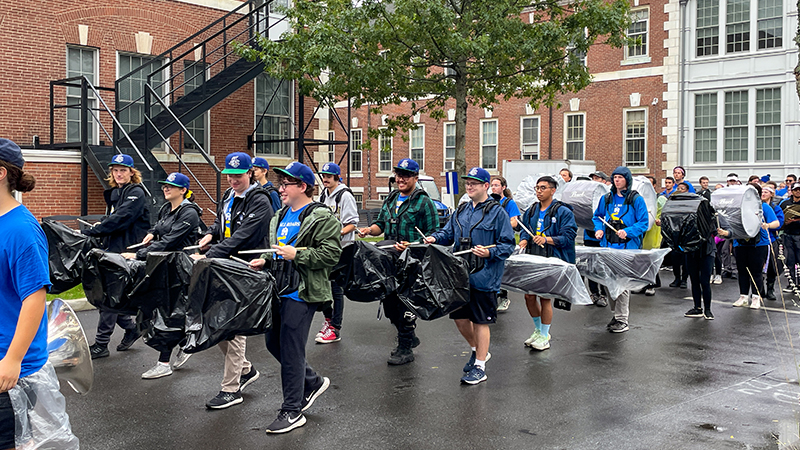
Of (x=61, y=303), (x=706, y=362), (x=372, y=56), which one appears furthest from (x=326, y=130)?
(x=61, y=303)

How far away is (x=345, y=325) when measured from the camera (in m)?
9.52

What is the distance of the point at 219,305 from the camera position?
497 cm

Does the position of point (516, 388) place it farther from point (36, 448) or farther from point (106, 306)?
point (36, 448)

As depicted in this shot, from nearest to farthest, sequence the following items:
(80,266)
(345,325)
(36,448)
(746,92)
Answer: (36,448) → (80,266) → (345,325) → (746,92)

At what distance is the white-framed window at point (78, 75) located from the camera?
16156 millimetres

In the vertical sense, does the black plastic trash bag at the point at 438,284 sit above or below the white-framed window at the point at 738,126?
below

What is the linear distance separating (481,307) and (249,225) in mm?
2220

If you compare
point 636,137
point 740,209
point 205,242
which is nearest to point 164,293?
point 205,242

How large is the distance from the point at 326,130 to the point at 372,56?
4610 millimetres

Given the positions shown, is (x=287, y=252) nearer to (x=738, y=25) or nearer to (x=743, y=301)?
(x=743, y=301)

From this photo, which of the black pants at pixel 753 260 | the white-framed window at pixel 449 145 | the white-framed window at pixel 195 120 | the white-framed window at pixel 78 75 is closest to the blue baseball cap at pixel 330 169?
the black pants at pixel 753 260

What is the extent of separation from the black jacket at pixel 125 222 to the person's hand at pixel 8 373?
187 inches

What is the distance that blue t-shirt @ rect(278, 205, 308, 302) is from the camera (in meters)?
5.34

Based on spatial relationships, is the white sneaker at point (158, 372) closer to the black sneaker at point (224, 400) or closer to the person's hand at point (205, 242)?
the black sneaker at point (224, 400)
